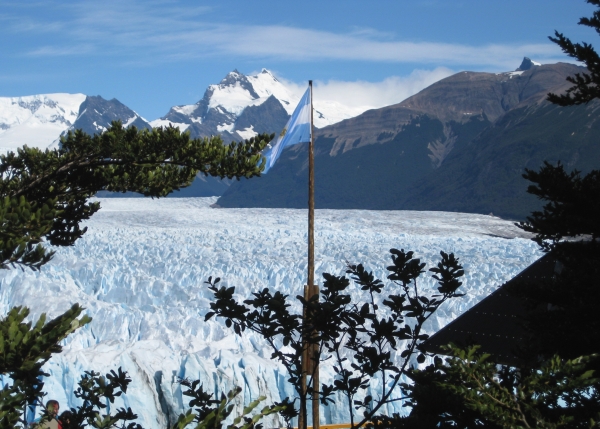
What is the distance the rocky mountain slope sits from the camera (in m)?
52.8

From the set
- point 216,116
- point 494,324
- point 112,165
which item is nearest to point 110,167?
point 112,165

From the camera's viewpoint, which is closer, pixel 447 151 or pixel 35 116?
pixel 447 151

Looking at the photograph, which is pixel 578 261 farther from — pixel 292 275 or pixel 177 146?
pixel 292 275

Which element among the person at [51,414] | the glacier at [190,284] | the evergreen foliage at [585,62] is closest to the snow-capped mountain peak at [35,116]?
the glacier at [190,284]

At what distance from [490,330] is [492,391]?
185 inches

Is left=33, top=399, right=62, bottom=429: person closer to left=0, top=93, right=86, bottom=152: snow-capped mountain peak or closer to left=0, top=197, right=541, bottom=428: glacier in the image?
left=0, top=197, right=541, bottom=428: glacier

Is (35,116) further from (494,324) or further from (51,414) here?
(51,414)

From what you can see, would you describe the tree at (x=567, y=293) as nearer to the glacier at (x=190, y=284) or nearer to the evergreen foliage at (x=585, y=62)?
the evergreen foliage at (x=585, y=62)

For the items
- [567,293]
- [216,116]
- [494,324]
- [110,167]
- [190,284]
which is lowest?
[190,284]

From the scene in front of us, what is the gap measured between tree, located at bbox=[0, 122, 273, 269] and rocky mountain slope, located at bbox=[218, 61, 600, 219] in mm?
41527

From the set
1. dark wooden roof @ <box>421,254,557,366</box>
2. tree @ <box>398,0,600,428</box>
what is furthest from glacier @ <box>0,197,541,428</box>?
tree @ <box>398,0,600,428</box>

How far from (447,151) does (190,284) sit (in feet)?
203

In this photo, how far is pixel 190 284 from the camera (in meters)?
17.9

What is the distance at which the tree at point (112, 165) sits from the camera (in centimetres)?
590
